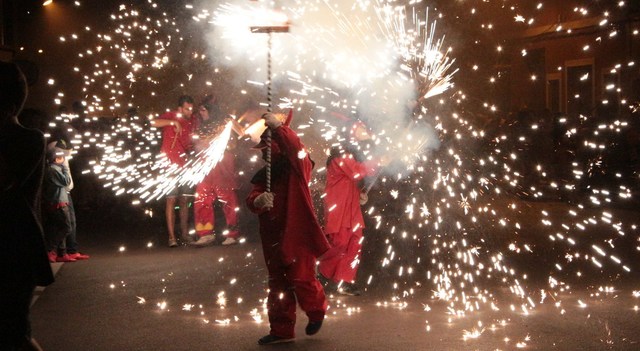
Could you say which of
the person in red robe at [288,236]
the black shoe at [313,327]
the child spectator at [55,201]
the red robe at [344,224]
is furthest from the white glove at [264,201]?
the child spectator at [55,201]

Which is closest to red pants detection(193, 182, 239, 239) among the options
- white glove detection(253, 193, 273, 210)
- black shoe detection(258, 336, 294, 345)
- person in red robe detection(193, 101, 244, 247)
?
person in red robe detection(193, 101, 244, 247)

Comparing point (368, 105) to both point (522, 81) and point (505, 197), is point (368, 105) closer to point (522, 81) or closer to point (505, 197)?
point (505, 197)

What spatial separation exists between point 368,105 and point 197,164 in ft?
13.9

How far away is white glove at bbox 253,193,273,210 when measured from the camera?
600 centimetres

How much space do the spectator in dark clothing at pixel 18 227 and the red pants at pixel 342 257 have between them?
3.87 meters

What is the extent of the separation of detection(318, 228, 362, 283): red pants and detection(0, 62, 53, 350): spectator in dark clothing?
12.7ft

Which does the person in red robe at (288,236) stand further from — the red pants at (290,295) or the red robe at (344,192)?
the red robe at (344,192)

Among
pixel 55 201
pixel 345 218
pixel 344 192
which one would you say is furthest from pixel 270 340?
pixel 55 201

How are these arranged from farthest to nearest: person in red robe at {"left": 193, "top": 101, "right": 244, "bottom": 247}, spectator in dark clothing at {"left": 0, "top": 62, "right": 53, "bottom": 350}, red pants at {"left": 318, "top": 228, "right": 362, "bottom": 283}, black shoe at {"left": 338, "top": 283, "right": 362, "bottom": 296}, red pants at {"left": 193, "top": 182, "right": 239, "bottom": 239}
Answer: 1. red pants at {"left": 193, "top": 182, "right": 239, "bottom": 239}
2. person in red robe at {"left": 193, "top": 101, "right": 244, "bottom": 247}
3. black shoe at {"left": 338, "top": 283, "right": 362, "bottom": 296}
4. red pants at {"left": 318, "top": 228, "right": 362, "bottom": 283}
5. spectator in dark clothing at {"left": 0, "top": 62, "right": 53, "bottom": 350}

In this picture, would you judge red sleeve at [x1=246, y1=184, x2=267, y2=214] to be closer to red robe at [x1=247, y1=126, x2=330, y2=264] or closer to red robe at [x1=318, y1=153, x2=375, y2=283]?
red robe at [x1=247, y1=126, x2=330, y2=264]

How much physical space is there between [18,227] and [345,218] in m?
4.14

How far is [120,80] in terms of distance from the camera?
49.4 feet

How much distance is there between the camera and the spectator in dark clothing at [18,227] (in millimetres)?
4086

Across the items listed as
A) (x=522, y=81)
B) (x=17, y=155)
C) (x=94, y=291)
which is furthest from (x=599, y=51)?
(x=17, y=155)
